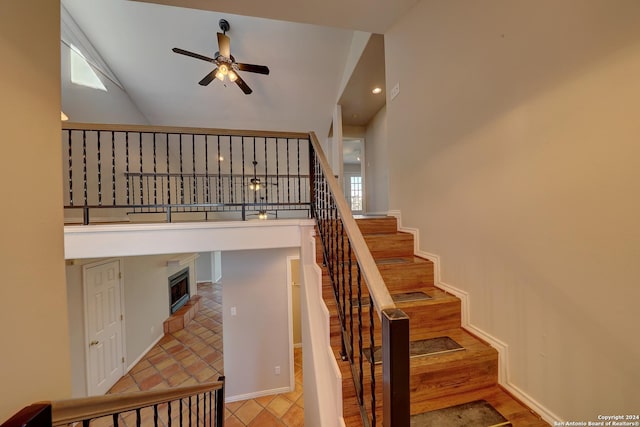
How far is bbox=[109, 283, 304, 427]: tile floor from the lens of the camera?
11.1 feet

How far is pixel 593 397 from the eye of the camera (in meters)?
1.11

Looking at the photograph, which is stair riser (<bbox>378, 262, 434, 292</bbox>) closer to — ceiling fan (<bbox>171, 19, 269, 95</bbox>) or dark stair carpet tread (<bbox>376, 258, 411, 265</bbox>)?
dark stair carpet tread (<bbox>376, 258, 411, 265</bbox>)

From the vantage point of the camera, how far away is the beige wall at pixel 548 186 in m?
1.01

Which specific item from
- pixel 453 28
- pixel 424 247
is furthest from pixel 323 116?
pixel 424 247

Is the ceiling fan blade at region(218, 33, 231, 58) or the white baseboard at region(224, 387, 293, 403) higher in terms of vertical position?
the ceiling fan blade at region(218, 33, 231, 58)

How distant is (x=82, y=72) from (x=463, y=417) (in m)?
6.12

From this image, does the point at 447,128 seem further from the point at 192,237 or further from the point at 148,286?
the point at 148,286

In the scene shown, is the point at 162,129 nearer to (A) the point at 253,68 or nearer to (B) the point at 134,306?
(A) the point at 253,68

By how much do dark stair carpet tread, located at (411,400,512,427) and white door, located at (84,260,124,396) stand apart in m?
4.45

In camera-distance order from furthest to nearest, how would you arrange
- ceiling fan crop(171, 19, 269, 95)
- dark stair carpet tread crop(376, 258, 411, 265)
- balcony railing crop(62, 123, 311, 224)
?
ceiling fan crop(171, 19, 269, 95) → balcony railing crop(62, 123, 311, 224) → dark stair carpet tread crop(376, 258, 411, 265)

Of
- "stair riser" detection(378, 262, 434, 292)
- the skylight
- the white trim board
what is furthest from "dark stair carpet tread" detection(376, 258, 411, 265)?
the skylight

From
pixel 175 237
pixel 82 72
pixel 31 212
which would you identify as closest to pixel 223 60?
pixel 175 237

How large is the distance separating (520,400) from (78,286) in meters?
4.92

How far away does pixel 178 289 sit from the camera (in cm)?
677
